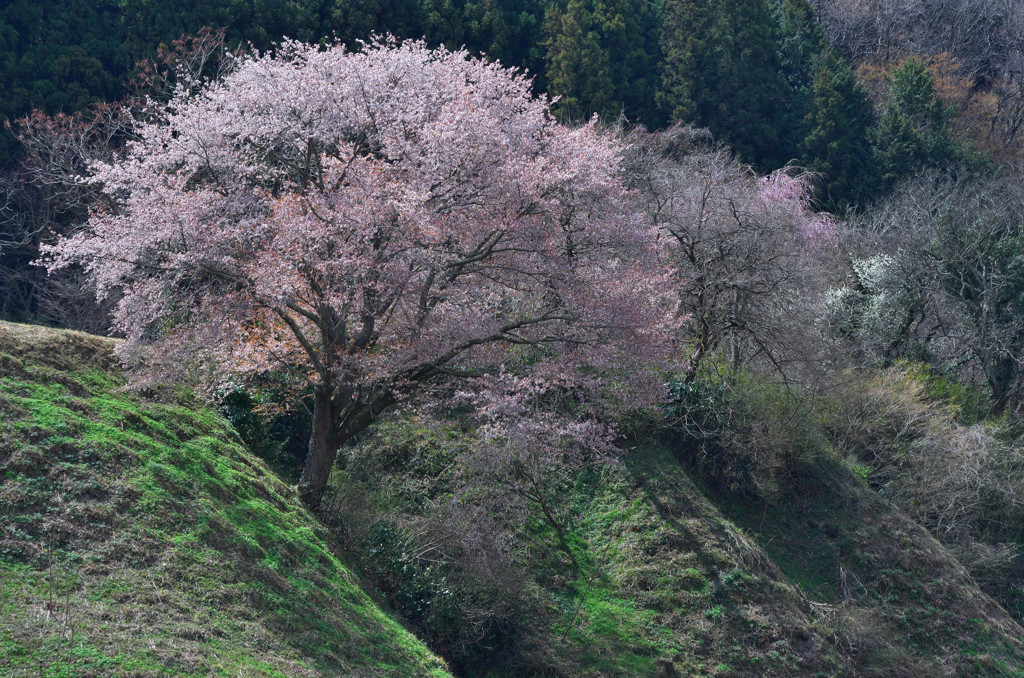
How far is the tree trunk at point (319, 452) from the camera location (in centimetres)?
1197

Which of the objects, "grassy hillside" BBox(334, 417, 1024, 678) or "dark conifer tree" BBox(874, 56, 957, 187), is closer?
"grassy hillside" BBox(334, 417, 1024, 678)

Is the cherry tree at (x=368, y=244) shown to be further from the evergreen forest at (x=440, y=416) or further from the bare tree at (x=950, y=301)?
the bare tree at (x=950, y=301)

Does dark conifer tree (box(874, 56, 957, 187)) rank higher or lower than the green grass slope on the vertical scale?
higher

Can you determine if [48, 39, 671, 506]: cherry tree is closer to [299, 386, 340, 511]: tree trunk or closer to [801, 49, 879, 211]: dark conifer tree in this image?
[299, 386, 340, 511]: tree trunk

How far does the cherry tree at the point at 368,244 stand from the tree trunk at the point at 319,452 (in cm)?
2

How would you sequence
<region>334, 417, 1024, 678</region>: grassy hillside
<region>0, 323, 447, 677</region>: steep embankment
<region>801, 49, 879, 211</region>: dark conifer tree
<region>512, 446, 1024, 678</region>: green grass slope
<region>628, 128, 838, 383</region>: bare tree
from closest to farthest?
<region>0, 323, 447, 677</region>: steep embankment < <region>334, 417, 1024, 678</region>: grassy hillside < <region>512, 446, 1024, 678</region>: green grass slope < <region>628, 128, 838, 383</region>: bare tree < <region>801, 49, 879, 211</region>: dark conifer tree

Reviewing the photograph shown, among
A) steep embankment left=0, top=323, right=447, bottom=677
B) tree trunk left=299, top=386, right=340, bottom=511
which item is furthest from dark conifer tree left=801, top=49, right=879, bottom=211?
steep embankment left=0, top=323, right=447, bottom=677

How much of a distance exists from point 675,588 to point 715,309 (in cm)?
549

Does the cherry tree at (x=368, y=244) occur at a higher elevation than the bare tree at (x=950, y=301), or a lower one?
lower

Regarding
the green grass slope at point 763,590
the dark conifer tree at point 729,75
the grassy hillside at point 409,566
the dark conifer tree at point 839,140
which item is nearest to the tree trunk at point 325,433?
the grassy hillside at point 409,566

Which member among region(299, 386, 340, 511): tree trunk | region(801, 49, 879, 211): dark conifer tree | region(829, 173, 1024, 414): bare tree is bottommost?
region(299, 386, 340, 511): tree trunk

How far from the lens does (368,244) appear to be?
1020cm

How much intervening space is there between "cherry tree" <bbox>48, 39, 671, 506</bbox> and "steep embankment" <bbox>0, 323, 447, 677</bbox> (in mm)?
963

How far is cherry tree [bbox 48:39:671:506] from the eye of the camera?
33.8ft
